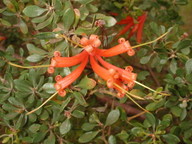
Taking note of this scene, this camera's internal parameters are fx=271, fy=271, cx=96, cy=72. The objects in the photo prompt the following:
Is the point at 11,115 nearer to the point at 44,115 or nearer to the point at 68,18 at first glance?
the point at 44,115

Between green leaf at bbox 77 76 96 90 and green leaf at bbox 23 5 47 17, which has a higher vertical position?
green leaf at bbox 23 5 47 17

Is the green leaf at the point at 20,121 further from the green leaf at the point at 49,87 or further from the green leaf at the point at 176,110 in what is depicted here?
the green leaf at the point at 176,110

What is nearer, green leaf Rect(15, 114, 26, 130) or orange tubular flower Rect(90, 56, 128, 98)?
orange tubular flower Rect(90, 56, 128, 98)

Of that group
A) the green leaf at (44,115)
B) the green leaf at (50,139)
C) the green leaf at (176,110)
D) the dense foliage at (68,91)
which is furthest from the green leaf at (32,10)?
the green leaf at (176,110)

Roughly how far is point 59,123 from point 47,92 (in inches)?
7.4

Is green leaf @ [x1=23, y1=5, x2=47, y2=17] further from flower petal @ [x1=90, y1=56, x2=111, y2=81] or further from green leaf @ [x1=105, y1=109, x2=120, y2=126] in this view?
green leaf @ [x1=105, y1=109, x2=120, y2=126]

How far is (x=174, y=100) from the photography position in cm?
113

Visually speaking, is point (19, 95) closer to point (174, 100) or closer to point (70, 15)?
point (70, 15)

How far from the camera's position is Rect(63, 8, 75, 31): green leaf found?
928 millimetres

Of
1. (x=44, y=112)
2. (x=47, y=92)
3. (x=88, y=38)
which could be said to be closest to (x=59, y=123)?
(x=44, y=112)

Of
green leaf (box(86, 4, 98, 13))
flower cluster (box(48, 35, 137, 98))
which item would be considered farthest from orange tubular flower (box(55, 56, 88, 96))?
green leaf (box(86, 4, 98, 13))

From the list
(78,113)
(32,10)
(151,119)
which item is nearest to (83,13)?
(32,10)

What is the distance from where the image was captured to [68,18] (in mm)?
939

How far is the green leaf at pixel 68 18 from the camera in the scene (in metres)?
0.93
